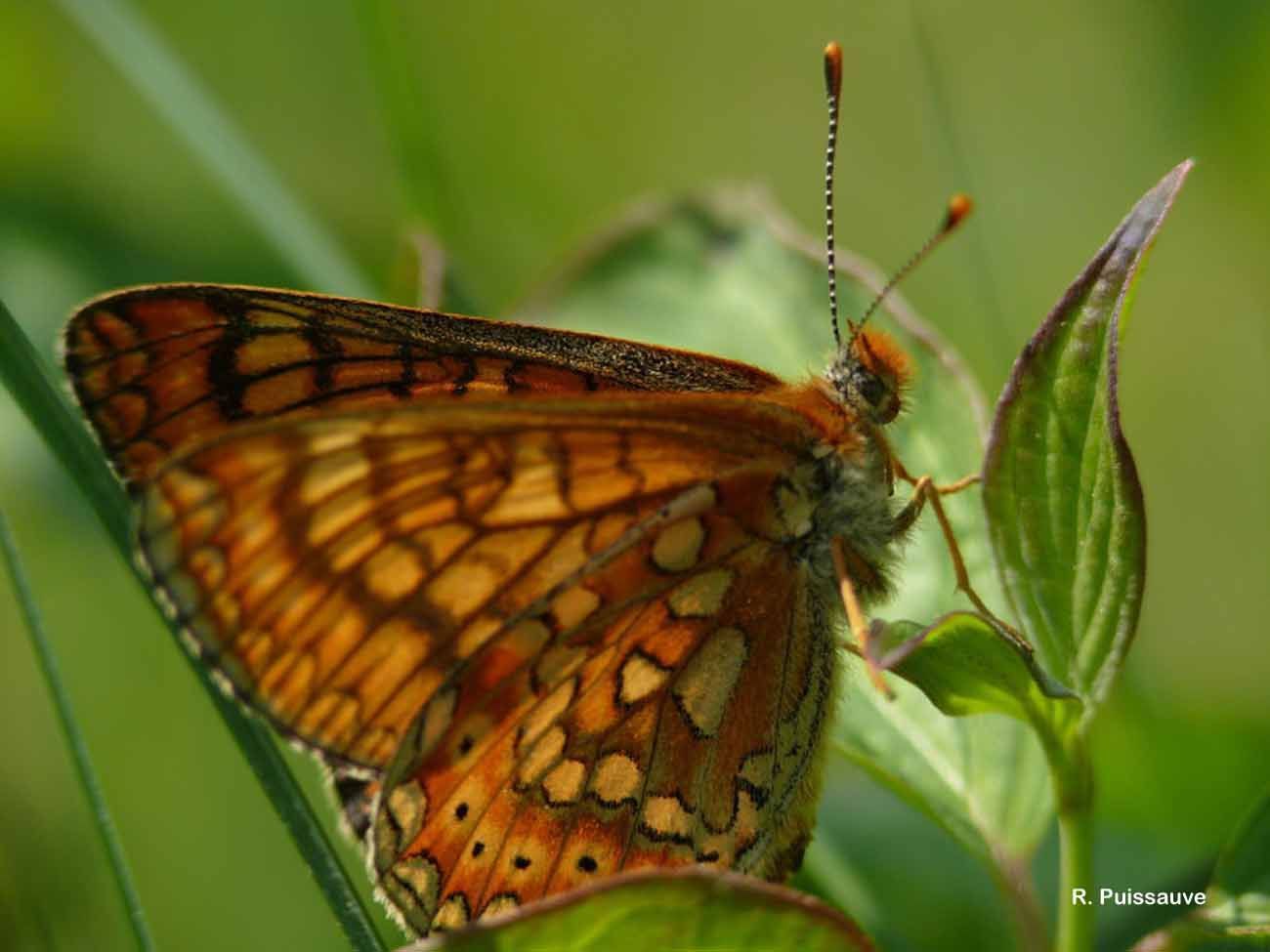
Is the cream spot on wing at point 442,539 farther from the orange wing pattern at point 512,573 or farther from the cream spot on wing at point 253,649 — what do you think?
the cream spot on wing at point 253,649

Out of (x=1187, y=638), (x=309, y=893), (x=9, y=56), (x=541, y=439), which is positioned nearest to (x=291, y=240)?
(x=541, y=439)

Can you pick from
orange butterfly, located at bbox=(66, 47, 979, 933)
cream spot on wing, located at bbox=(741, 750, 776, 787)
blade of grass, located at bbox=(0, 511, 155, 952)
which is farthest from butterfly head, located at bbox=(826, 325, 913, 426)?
blade of grass, located at bbox=(0, 511, 155, 952)

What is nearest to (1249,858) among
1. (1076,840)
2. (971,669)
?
(1076,840)

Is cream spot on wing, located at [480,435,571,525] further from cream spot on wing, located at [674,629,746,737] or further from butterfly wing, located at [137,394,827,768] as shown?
cream spot on wing, located at [674,629,746,737]

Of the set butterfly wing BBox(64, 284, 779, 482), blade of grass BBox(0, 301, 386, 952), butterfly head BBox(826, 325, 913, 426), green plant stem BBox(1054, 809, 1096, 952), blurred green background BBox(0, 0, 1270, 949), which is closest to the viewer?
blade of grass BBox(0, 301, 386, 952)

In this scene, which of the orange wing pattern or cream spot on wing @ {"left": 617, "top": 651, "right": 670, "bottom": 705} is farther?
cream spot on wing @ {"left": 617, "top": 651, "right": 670, "bottom": 705}

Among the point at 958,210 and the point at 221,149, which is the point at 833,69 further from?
the point at 221,149
